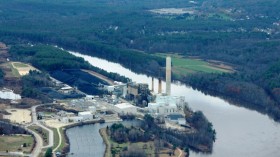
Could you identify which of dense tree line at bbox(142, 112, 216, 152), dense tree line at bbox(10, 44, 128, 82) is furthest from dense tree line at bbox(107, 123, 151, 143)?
dense tree line at bbox(10, 44, 128, 82)

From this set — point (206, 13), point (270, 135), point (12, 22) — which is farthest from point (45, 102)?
point (206, 13)

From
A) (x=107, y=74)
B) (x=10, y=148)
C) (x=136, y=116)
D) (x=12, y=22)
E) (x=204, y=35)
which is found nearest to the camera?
(x=10, y=148)

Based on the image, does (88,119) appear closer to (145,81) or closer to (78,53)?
(145,81)

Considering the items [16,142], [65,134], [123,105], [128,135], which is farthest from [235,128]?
[16,142]

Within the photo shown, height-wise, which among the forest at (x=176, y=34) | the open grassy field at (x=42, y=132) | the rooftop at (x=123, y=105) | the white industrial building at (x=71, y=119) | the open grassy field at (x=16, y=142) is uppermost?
A: the open grassy field at (x=16, y=142)

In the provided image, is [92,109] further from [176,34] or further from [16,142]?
[176,34]

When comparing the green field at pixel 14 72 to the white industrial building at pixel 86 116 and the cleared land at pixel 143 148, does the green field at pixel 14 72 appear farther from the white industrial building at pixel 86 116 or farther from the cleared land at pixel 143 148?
the cleared land at pixel 143 148

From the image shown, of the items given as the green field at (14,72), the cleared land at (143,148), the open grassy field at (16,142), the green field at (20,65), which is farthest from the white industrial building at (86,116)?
the green field at (20,65)
